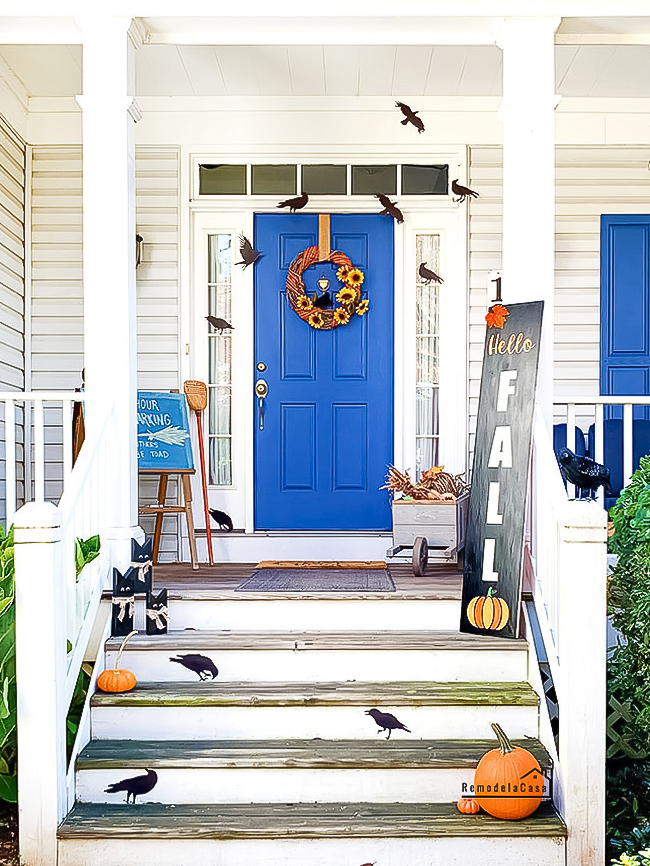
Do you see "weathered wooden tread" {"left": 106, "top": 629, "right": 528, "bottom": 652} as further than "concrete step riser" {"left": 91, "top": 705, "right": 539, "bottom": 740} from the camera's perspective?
Yes

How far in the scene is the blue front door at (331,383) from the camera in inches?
227

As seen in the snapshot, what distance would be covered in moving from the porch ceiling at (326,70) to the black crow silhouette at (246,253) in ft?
2.75

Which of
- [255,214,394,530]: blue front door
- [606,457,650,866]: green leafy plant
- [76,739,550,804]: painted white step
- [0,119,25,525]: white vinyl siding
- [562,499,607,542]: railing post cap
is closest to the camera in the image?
[562,499,607,542]: railing post cap

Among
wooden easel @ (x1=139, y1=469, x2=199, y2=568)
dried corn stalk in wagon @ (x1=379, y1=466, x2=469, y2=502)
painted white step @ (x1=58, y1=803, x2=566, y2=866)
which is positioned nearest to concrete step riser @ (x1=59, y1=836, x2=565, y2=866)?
painted white step @ (x1=58, y1=803, x2=566, y2=866)

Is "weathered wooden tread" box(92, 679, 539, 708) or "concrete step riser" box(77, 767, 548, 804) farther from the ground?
"weathered wooden tread" box(92, 679, 539, 708)

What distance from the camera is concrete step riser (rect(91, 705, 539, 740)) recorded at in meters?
3.27

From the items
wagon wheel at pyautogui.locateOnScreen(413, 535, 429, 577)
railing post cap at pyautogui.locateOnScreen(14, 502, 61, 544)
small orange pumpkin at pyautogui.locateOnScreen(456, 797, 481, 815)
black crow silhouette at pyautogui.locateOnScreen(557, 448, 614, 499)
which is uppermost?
black crow silhouette at pyautogui.locateOnScreen(557, 448, 614, 499)

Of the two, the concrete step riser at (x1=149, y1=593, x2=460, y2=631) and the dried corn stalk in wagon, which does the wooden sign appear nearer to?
the concrete step riser at (x1=149, y1=593, x2=460, y2=631)

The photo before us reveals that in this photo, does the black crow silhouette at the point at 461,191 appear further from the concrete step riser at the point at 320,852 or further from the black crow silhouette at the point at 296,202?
the concrete step riser at the point at 320,852

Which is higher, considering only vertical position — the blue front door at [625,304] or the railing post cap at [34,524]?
the blue front door at [625,304]

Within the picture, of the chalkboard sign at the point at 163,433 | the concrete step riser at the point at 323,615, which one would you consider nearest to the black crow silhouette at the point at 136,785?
the concrete step riser at the point at 323,615

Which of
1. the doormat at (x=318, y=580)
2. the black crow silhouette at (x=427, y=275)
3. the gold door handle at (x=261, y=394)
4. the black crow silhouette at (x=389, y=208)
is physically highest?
the black crow silhouette at (x=389, y=208)

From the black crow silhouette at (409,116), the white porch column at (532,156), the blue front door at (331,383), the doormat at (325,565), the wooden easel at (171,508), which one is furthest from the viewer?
the blue front door at (331,383)

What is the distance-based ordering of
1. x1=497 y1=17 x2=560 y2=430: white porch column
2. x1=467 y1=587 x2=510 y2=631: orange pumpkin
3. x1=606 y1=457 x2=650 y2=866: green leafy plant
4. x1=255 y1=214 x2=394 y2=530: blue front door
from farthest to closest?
1. x1=255 y1=214 x2=394 y2=530: blue front door
2. x1=497 y1=17 x2=560 y2=430: white porch column
3. x1=467 y1=587 x2=510 y2=631: orange pumpkin
4. x1=606 y1=457 x2=650 y2=866: green leafy plant
